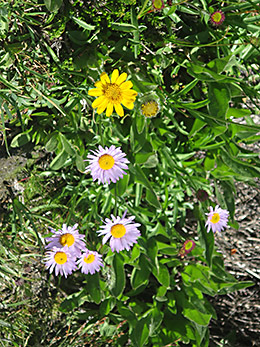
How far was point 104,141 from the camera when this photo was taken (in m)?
1.88

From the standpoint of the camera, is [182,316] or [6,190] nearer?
[6,190]

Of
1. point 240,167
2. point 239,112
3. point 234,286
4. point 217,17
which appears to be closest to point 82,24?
point 217,17

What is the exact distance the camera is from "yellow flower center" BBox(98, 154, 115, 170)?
5.50 ft

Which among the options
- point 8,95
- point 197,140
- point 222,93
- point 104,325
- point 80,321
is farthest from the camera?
point 80,321

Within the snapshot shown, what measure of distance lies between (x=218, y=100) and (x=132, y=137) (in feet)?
1.60

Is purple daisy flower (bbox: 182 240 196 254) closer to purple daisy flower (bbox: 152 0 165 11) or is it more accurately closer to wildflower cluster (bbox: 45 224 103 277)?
wildflower cluster (bbox: 45 224 103 277)

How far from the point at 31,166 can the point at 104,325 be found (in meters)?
1.18

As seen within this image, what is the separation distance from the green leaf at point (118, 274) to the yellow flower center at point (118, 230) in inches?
13.4

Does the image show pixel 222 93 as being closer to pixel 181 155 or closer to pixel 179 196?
pixel 181 155

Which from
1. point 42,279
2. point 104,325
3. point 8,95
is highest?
point 8,95

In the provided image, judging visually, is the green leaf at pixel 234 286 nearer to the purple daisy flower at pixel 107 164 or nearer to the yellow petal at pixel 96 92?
the purple daisy flower at pixel 107 164

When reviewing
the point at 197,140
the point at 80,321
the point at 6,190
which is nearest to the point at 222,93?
the point at 197,140

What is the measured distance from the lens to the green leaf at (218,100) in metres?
1.84

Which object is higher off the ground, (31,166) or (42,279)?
(31,166)
